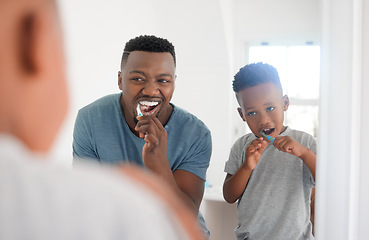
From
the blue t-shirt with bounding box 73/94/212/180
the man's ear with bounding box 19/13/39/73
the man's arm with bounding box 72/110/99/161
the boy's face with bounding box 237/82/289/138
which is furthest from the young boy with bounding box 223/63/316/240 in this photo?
the man's ear with bounding box 19/13/39/73

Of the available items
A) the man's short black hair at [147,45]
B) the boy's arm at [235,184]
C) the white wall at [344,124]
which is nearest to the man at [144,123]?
the man's short black hair at [147,45]

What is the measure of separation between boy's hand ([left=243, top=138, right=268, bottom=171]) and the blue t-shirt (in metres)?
0.10

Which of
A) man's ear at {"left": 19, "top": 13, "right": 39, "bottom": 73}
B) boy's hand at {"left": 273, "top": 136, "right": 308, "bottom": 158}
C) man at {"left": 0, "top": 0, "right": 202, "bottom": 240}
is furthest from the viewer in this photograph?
boy's hand at {"left": 273, "top": 136, "right": 308, "bottom": 158}

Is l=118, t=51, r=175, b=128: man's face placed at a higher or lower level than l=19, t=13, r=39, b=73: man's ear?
lower

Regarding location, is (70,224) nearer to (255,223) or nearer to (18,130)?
(18,130)

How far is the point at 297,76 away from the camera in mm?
736

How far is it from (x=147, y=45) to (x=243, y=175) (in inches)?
12.5

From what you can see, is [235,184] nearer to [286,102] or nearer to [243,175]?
[243,175]

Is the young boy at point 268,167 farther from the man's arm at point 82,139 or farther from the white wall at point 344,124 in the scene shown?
the man's arm at point 82,139

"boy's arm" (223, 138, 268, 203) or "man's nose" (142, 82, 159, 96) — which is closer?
"man's nose" (142, 82, 159, 96)

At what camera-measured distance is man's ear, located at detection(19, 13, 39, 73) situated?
47 cm

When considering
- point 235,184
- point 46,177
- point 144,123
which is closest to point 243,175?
point 235,184

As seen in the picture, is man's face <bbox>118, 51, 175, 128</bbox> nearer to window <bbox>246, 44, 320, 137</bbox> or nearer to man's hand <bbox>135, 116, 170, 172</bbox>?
man's hand <bbox>135, 116, 170, 172</bbox>

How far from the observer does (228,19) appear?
85 centimetres
